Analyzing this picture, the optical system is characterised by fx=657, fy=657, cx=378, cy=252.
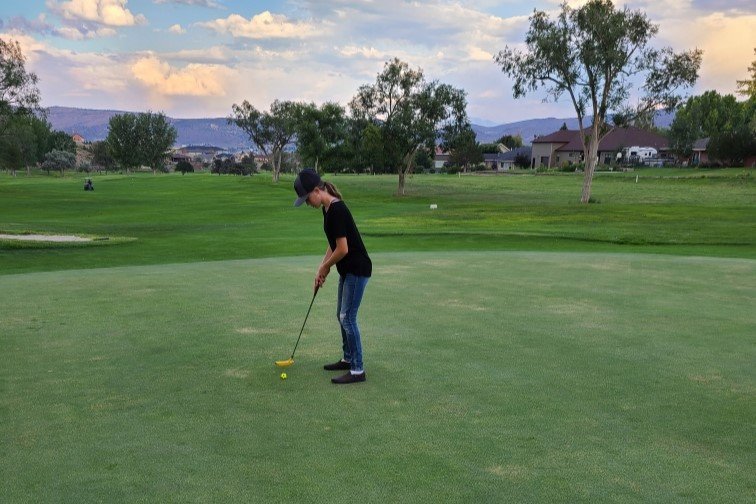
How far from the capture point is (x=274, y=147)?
350ft

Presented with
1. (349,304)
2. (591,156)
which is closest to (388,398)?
(349,304)

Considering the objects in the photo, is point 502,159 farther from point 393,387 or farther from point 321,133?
point 393,387

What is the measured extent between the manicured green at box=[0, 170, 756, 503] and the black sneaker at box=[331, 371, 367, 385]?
0.22m

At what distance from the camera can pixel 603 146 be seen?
134 metres

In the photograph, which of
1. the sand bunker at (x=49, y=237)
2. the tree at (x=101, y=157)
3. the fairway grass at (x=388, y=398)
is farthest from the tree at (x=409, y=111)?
the tree at (x=101, y=157)

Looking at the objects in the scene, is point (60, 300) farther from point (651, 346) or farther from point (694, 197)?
point (694, 197)

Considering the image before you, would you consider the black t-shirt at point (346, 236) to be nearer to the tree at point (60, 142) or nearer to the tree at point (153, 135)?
the tree at point (153, 135)

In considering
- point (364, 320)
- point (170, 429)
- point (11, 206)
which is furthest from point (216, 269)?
point (11, 206)

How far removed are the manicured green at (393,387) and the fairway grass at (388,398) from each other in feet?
0.08

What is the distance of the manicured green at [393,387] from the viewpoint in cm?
436

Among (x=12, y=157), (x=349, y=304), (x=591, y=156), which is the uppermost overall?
(x=12, y=157)

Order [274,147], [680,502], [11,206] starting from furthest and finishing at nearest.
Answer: [274,147]
[11,206]
[680,502]

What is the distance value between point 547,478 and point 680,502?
0.81 metres

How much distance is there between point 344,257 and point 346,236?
0.24 meters
